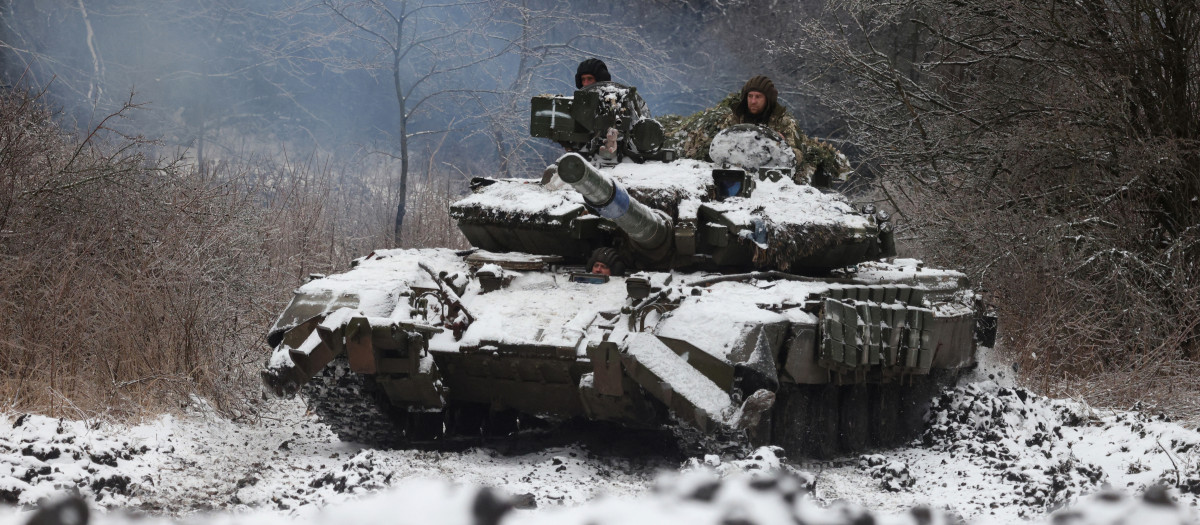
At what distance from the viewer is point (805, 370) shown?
21.1 feet

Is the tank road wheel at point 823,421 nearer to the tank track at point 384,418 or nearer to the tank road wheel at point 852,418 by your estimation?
the tank road wheel at point 852,418

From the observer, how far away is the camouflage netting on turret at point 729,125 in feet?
28.0

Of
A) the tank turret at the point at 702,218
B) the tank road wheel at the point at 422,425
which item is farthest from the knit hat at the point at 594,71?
the tank road wheel at the point at 422,425

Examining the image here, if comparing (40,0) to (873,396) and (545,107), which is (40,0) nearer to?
(545,107)

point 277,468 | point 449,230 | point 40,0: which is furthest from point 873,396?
point 40,0

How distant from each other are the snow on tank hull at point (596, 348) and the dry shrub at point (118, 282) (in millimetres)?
1301

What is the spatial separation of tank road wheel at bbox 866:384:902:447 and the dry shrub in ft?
14.4

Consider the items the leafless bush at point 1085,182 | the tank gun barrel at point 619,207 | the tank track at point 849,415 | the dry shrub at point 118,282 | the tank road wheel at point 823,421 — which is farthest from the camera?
the leafless bush at point 1085,182

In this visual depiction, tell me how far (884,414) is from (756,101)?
99.5 inches

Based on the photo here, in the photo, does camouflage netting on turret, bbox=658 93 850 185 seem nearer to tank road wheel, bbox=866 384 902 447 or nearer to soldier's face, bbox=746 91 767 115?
soldier's face, bbox=746 91 767 115

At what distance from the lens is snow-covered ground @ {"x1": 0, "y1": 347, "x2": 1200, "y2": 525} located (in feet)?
17.3

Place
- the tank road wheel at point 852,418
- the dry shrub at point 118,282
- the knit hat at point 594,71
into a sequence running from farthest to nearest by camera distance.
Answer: the knit hat at point 594,71, the tank road wheel at point 852,418, the dry shrub at point 118,282

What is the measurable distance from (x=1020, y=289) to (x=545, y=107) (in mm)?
5422

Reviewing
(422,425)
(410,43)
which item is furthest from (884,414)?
(410,43)
